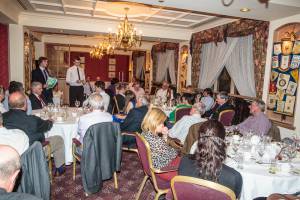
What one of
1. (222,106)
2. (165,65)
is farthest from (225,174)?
(165,65)

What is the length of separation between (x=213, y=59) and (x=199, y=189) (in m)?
6.45

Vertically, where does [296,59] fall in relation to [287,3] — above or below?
below

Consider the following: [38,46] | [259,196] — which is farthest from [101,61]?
[259,196]

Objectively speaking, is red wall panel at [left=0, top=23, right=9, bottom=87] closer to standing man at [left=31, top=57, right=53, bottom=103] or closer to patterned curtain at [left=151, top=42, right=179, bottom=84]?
standing man at [left=31, top=57, right=53, bottom=103]

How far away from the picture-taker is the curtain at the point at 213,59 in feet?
22.5

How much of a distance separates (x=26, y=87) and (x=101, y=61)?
6.57 metres

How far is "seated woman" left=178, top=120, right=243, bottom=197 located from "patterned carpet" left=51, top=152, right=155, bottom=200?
1.60m

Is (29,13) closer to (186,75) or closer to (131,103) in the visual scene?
(131,103)

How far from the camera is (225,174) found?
175cm

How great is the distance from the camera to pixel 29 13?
271 inches

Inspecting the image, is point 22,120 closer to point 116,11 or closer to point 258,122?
point 258,122

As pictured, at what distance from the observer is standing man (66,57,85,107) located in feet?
25.6

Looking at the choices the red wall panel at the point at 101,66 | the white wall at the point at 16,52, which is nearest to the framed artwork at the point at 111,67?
the red wall panel at the point at 101,66

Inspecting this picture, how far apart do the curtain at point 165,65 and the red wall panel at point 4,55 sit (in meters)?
6.18
